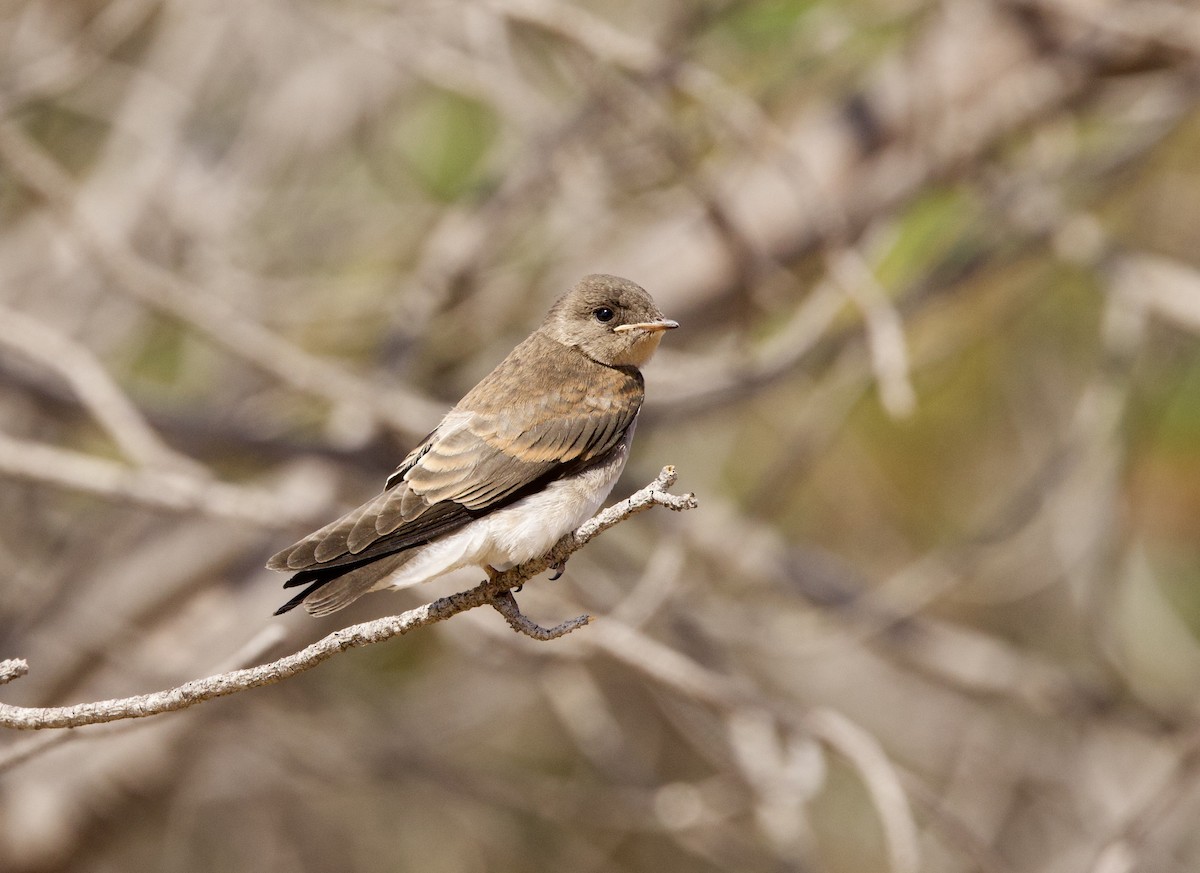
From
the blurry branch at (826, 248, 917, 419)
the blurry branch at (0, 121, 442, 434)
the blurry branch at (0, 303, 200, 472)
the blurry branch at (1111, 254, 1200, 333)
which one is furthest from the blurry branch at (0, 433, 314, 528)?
the blurry branch at (1111, 254, 1200, 333)

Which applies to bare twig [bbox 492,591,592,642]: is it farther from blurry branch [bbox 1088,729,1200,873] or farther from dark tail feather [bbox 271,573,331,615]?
blurry branch [bbox 1088,729,1200,873]

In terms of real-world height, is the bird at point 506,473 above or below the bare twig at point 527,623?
above

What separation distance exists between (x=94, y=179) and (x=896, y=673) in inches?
168

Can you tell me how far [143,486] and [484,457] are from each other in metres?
1.51

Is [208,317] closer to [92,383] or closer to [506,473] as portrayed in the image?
[92,383]

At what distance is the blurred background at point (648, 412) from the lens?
446 cm

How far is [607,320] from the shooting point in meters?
3.02

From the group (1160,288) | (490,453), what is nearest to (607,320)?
(490,453)

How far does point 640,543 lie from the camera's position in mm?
6500

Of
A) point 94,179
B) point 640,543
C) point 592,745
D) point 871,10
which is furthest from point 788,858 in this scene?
point 94,179

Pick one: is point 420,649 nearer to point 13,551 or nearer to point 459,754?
point 459,754

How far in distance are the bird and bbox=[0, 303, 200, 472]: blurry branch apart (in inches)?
54.8

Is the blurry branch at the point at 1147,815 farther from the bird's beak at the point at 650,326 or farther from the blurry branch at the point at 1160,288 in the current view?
the bird's beak at the point at 650,326

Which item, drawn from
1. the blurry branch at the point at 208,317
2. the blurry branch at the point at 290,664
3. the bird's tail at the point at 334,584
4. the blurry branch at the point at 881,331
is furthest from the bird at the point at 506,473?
the blurry branch at the point at 208,317
